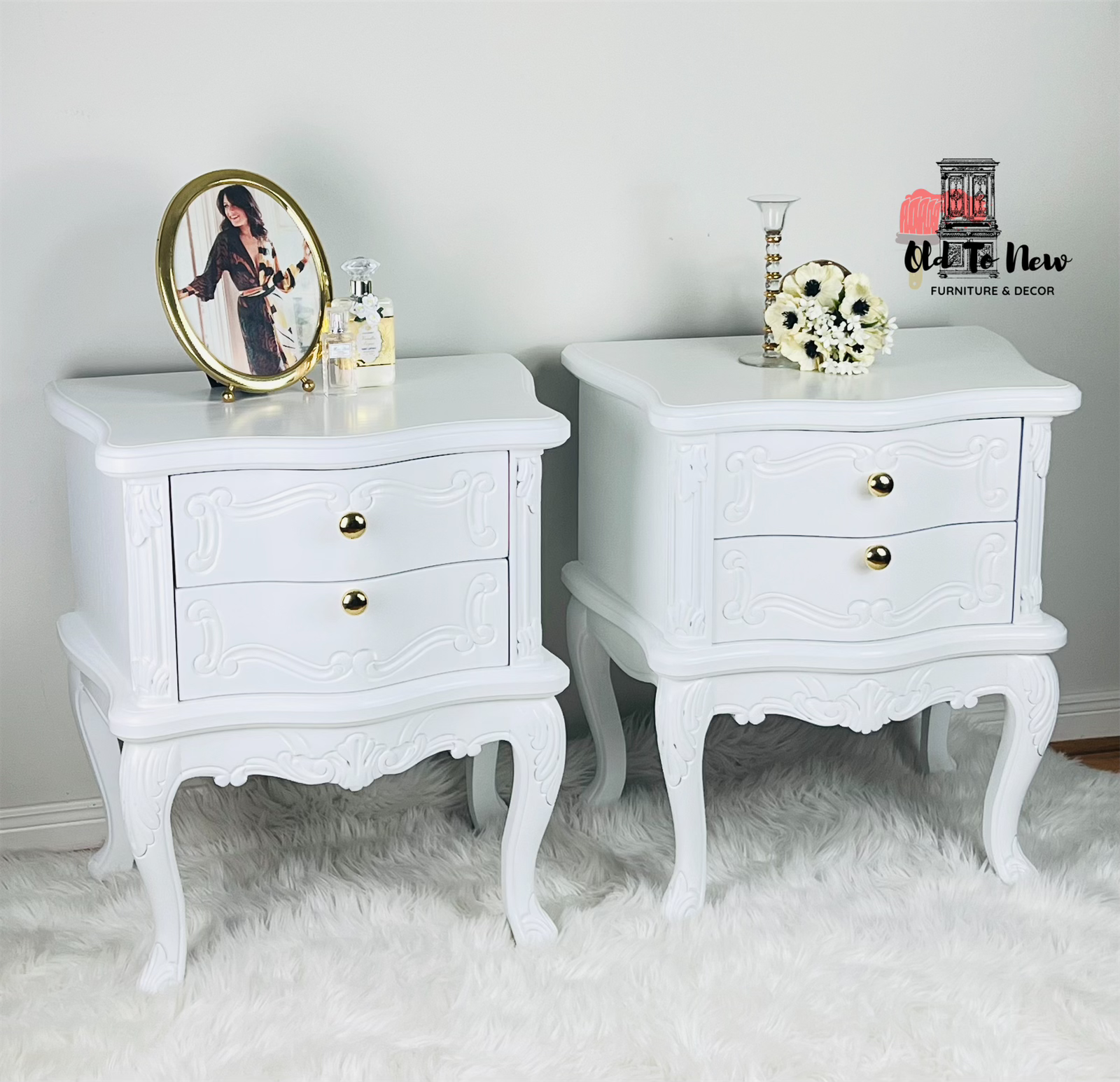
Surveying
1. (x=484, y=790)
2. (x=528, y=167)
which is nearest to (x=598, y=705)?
(x=484, y=790)

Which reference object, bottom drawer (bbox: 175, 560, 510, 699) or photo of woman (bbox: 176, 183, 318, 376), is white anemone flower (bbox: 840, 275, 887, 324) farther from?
photo of woman (bbox: 176, 183, 318, 376)

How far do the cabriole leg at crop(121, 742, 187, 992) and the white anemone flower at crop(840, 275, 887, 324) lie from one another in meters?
1.06

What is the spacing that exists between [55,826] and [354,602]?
82 centimetres

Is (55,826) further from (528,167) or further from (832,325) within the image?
(832,325)

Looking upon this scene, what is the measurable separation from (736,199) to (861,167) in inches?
8.7

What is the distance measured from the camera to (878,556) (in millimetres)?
1710

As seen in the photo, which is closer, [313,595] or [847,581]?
[313,595]

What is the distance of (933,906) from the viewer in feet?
5.94

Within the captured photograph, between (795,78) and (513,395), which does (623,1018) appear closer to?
(513,395)

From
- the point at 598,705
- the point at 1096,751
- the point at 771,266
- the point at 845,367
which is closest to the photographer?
the point at 845,367

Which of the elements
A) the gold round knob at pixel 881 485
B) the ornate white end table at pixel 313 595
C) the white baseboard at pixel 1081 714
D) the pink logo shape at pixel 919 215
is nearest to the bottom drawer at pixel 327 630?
the ornate white end table at pixel 313 595

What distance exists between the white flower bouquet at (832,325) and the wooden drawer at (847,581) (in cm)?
27

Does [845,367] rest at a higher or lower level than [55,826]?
higher

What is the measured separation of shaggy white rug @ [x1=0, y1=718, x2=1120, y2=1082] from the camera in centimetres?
150
